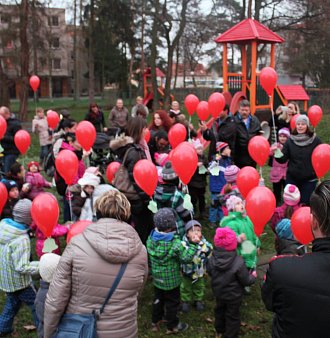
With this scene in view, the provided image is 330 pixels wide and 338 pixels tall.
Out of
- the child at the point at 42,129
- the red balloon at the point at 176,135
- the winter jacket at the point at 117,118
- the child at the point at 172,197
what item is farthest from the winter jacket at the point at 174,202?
the child at the point at 42,129

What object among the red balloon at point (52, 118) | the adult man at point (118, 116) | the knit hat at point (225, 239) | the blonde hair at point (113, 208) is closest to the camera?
the blonde hair at point (113, 208)

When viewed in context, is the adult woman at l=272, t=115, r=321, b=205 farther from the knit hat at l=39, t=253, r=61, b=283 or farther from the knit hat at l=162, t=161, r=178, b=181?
the knit hat at l=39, t=253, r=61, b=283

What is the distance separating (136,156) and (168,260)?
4.32 feet

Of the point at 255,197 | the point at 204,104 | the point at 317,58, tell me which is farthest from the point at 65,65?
the point at 255,197

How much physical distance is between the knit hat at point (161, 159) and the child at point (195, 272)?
5.56ft

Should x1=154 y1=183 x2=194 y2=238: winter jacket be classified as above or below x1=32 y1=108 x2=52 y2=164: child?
below

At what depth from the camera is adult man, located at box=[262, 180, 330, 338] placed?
5.50ft

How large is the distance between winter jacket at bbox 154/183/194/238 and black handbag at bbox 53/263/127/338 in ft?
6.32

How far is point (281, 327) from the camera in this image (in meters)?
1.86

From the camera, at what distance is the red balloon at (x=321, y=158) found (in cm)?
480

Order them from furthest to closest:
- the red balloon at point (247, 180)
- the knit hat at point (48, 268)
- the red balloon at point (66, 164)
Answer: the red balloon at point (66, 164) → the red balloon at point (247, 180) → the knit hat at point (48, 268)

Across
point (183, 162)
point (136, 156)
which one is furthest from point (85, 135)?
point (183, 162)

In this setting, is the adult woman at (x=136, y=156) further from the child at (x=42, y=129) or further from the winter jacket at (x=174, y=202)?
the child at (x=42, y=129)

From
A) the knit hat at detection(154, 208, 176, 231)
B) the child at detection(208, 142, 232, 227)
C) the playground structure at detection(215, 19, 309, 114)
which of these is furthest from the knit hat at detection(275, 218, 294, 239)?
the playground structure at detection(215, 19, 309, 114)
